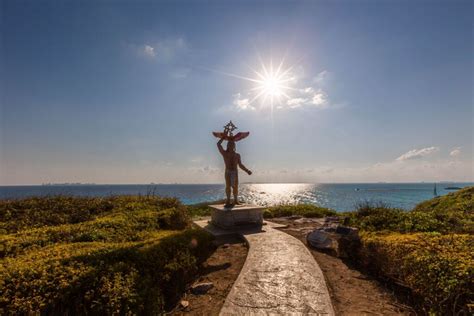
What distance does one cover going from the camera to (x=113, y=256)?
189 inches

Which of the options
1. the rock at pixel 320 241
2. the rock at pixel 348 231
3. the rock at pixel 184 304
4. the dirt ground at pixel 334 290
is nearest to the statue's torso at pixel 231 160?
the dirt ground at pixel 334 290

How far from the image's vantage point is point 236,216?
9.94 meters

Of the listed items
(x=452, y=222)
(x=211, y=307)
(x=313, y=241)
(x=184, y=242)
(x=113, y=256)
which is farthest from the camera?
(x=452, y=222)

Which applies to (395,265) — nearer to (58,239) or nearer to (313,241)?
(313,241)

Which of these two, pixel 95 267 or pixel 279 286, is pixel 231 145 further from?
pixel 95 267

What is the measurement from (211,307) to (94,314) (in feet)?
6.18

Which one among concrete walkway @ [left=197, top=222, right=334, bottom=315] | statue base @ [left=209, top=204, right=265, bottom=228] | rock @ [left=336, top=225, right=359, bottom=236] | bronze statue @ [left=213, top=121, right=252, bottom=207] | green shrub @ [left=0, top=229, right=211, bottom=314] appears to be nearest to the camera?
green shrub @ [left=0, top=229, right=211, bottom=314]

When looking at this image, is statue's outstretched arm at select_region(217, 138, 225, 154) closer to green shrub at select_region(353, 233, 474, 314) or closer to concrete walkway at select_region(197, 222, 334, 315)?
concrete walkway at select_region(197, 222, 334, 315)

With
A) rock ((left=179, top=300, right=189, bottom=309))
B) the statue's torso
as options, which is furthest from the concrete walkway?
the statue's torso

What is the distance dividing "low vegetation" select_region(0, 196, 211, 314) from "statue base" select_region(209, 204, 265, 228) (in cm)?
237

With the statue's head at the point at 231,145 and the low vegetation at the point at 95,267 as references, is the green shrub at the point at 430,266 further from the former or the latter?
the statue's head at the point at 231,145

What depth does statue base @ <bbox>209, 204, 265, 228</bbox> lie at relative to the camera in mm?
9828

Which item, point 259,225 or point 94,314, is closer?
point 94,314

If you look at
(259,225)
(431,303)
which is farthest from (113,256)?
(259,225)
